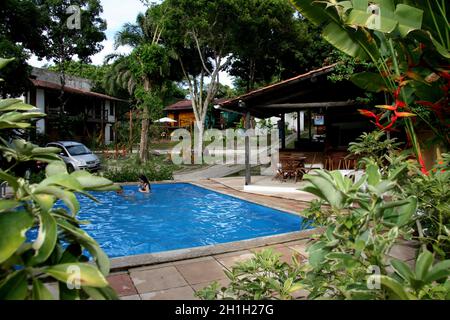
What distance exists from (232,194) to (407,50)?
869 cm

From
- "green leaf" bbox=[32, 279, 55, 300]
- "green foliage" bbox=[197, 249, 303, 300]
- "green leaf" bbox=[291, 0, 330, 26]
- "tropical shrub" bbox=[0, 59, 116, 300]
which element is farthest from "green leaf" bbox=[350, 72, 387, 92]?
"green leaf" bbox=[32, 279, 55, 300]

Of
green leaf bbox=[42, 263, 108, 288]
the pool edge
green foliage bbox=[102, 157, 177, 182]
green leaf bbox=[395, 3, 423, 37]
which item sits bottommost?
the pool edge

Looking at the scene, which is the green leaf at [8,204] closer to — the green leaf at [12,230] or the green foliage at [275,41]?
the green leaf at [12,230]

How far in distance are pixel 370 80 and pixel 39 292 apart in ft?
16.7

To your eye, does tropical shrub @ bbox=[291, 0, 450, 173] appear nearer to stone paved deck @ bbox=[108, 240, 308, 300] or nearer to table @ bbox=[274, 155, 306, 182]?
stone paved deck @ bbox=[108, 240, 308, 300]

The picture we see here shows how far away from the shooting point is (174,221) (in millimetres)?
10766

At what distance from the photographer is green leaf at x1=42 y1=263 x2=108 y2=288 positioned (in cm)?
106

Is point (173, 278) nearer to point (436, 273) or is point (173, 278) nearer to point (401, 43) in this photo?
point (436, 273)

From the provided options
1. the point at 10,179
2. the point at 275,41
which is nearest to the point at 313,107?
the point at 275,41

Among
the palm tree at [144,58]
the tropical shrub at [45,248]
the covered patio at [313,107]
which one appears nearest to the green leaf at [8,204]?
the tropical shrub at [45,248]

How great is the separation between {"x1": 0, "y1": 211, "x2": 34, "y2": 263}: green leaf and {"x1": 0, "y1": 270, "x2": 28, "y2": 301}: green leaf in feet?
0.23

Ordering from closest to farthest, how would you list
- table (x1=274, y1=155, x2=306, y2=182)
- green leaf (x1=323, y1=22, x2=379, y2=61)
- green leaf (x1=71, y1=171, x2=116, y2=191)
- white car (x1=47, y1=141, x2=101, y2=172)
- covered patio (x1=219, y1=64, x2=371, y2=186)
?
green leaf (x1=71, y1=171, x2=116, y2=191), green leaf (x1=323, y1=22, x2=379, y2=61), covered patio (x1=219, y1=64, x2=371, y2=186), table (x1=274, y1=155, x2=306, y2=182), white car (x1=47, y1=141, x2=101, y2=172)

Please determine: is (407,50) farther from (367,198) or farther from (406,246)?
(367,198)
